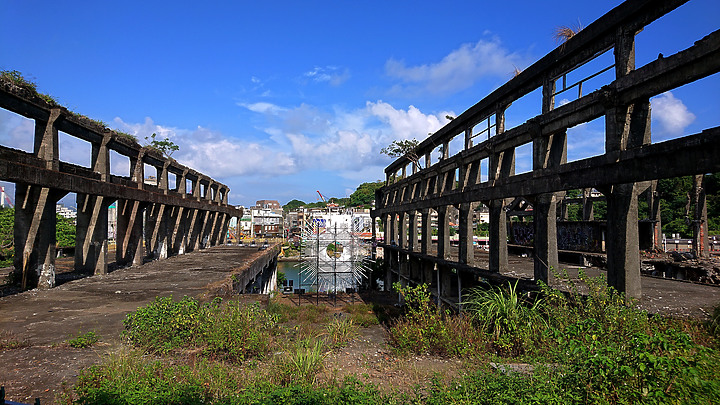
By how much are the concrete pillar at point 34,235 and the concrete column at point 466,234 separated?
48.1ft

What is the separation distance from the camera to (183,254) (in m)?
27.4

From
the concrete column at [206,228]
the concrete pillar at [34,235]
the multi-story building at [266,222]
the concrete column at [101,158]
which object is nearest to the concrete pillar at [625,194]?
A: the concrete pillar at [34,235]

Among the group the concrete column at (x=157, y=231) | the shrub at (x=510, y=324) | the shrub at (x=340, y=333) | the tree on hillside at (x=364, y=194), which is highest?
the tree on hillside at (x=364, y=194)

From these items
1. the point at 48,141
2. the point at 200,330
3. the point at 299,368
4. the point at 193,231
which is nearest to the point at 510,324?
the point at 299,368

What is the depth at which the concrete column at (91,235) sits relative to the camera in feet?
51.2

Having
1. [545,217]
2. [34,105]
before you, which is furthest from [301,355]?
[34,105]

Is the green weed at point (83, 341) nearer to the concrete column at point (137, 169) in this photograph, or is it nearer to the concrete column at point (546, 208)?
the concrete column at point (546, 208)

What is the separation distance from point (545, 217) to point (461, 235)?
18.1 feet

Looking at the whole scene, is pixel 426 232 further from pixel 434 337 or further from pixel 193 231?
pixel 193 231

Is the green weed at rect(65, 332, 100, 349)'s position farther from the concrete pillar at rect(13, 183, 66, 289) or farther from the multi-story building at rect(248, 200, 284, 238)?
the multi-story building at rect(248, 200, 284, 238)

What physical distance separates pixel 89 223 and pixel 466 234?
1514cm

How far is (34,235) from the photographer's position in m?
12.1

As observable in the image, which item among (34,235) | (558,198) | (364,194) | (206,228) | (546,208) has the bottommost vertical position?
(206,228)

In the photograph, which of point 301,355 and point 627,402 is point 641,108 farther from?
point 301,355
